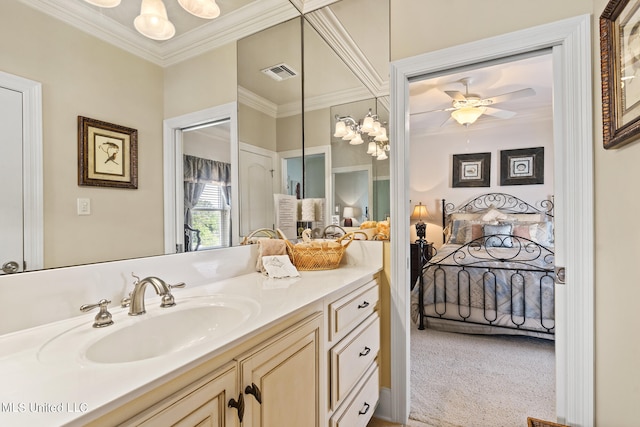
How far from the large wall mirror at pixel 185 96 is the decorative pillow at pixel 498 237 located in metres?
2.96

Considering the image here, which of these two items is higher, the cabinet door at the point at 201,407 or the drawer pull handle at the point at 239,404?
the cabinet door at the point at 201,407

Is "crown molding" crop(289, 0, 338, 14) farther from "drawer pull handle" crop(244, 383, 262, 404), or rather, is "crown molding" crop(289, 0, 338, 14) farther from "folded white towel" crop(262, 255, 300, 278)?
"drawer pull handle" crop(244, 383, 262, 404)

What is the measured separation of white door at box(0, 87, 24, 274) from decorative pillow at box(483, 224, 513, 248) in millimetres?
4295

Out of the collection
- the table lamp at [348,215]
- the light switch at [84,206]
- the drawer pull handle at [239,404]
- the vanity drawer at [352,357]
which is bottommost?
the vanity drawer at [352,357]

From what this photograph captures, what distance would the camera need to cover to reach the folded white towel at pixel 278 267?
1600mm

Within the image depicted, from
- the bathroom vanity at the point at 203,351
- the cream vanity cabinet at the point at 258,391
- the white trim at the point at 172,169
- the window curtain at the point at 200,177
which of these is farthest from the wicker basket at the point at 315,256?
the white trim at the point at 172,169

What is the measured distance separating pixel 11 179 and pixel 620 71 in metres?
1.94

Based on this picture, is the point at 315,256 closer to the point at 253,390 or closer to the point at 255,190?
the point at 255,190

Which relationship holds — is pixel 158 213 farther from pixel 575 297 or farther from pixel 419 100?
pixel 419 100

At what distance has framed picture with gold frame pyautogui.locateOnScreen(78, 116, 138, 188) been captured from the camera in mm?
991

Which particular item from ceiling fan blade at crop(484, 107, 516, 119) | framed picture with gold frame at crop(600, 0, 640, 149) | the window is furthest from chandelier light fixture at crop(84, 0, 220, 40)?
ceiling fan blade at crop(484, 107, 516, 119)

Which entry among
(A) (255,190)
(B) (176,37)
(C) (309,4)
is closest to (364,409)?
(A) (255,190)

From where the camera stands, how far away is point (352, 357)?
1460 mm

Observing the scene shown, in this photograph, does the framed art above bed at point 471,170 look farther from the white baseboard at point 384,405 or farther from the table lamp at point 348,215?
the white baseboard at point 384,405
